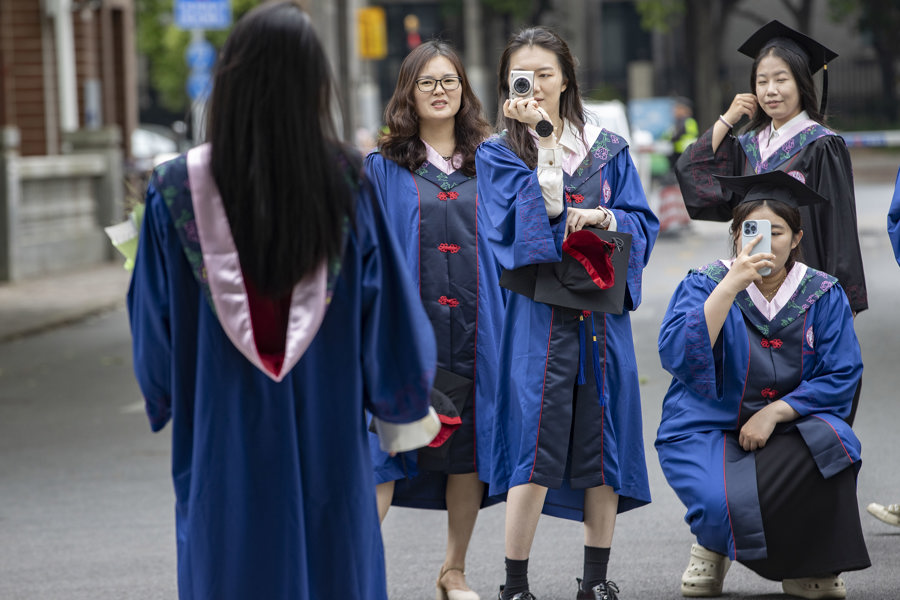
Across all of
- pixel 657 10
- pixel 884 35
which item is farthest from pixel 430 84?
pixel 884 35

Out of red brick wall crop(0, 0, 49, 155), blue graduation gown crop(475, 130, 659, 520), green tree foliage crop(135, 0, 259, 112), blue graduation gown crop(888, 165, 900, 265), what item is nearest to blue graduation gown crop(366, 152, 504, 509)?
blue graduation gown crop(475, 130, 659, 520)

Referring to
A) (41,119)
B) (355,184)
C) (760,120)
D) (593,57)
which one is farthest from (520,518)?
(593,57)

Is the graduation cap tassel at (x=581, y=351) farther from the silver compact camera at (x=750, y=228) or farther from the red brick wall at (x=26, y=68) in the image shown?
the red brick wall at (x=26, y=68)

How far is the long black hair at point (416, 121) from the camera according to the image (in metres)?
5.00

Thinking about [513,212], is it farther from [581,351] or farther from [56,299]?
[56,299]

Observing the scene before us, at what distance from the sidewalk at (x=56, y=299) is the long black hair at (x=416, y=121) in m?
7.78

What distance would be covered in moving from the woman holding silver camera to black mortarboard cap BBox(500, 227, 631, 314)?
0.16 feet

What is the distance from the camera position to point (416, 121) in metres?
5.03

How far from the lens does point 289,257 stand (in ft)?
11.1

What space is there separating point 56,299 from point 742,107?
10357 mm

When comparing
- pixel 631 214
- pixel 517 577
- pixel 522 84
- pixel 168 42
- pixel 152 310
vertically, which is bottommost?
pixel 517 577

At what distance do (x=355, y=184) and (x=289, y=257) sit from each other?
273mm

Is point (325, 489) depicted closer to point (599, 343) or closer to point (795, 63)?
point (599, 343)

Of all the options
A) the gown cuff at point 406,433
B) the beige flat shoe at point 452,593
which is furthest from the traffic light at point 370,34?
the gown cuff at point 406,433
